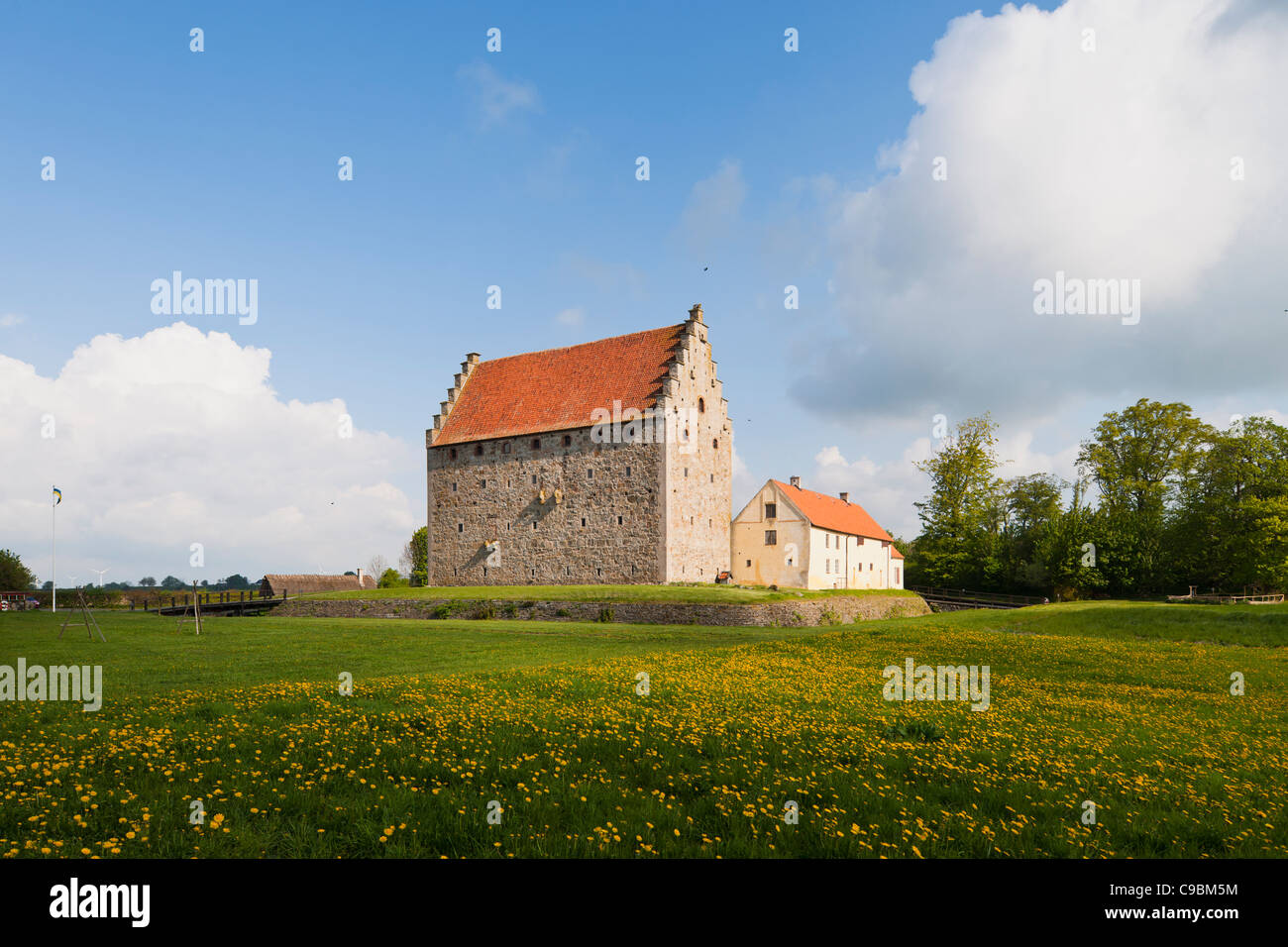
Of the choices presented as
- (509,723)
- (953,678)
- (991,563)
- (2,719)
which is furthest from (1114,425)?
(2,719)

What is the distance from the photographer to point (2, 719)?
33.1 feet

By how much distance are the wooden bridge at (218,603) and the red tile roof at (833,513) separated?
1575 inches

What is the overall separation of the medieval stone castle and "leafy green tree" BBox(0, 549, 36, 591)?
3744 centimetres

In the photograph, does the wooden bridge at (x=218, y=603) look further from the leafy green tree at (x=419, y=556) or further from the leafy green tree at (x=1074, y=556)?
the leafy green tree at (x=1074, y=556)

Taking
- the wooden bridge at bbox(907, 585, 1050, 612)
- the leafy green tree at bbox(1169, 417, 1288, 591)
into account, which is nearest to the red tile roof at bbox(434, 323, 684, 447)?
the wooden bridge at bbox(907, 585, 1050, 612)

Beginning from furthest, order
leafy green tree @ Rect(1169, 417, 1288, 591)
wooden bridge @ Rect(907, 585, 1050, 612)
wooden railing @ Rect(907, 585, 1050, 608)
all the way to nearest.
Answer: wooden bridge @ Rect(907, 585, 1050, 612) → wooden railing @ Rect(907, 585, 1050, 608) → leafy green tree @ Rect(1169, 417, 1288, 591)

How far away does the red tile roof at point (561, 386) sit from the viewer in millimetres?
51000

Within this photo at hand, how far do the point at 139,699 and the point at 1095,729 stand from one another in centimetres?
1570

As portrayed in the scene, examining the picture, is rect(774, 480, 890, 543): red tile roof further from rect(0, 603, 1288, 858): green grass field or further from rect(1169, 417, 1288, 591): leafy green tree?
rect(0, 603, 1288, 858): green grass field

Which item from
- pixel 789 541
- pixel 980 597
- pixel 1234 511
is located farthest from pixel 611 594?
pixel 1234 511

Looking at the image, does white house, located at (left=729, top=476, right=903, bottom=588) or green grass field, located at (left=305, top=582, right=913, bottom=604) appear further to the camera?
white house, located at (left=729, top=476, right=903, bottom=588)

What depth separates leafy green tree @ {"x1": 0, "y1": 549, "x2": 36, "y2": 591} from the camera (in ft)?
198

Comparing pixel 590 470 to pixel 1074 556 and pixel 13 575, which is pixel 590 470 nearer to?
pixel 1074 556
